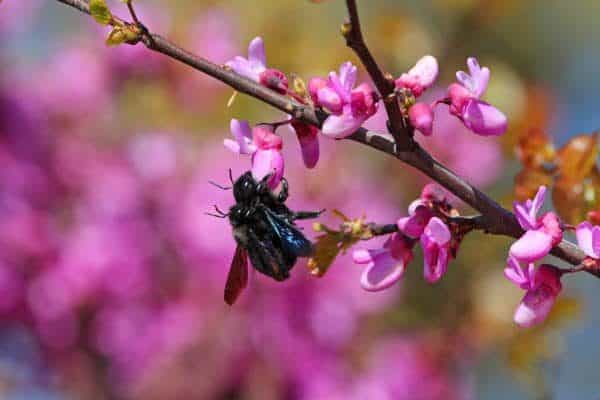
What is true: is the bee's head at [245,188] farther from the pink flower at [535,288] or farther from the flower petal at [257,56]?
the pink flower at [535,288]

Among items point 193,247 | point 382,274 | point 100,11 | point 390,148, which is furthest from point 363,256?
point 193,247

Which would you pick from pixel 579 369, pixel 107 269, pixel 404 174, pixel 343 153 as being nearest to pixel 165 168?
pixel 107 269

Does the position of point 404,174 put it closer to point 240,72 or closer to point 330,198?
point 330,198

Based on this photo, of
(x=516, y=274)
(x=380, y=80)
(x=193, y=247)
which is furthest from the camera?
(x=193, y=247)

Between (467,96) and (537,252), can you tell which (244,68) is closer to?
(467,96)

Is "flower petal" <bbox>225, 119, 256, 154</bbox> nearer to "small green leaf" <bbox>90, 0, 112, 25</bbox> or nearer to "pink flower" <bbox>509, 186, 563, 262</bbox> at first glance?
"small green leaf" <bbox>90, 0, 112, 25</bbox>

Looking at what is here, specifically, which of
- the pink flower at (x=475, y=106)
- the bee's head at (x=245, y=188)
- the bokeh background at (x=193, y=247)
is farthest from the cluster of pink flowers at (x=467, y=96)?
the bokeh background at (x=193, y=247)

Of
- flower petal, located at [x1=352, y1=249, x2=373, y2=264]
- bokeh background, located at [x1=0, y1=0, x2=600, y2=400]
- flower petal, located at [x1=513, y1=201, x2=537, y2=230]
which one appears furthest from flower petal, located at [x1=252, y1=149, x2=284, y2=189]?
bokeh background, located at [x1=0, y1=0, x2=600, y2=400]
